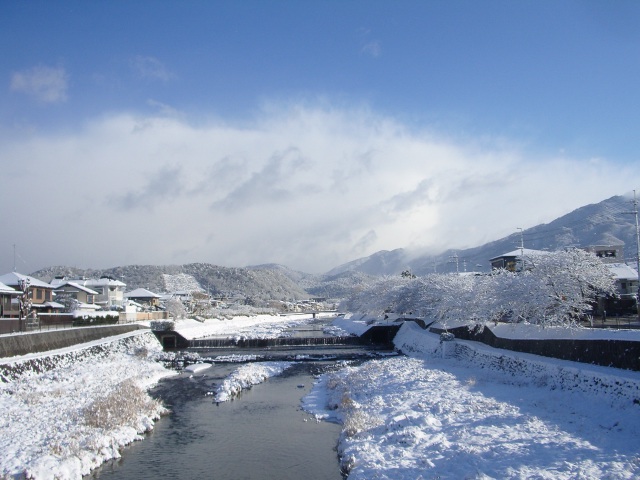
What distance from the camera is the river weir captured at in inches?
603

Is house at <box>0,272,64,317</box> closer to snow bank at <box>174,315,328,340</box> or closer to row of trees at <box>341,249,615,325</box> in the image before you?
snow bank at <box>174,315,328,340</box>

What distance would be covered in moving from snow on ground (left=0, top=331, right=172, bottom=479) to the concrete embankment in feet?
3.53

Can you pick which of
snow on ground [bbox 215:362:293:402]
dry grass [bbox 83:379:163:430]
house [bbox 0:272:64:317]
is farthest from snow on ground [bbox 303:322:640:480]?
house [bbox 0:272:64:317]

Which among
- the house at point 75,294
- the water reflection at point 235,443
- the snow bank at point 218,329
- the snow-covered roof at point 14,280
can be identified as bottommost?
the snow bank at point 218,329

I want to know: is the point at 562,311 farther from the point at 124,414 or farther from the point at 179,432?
the point at 124,414

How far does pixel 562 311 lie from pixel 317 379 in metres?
15.1

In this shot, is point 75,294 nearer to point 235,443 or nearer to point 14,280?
point 14,280

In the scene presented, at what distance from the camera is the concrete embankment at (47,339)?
29734mm

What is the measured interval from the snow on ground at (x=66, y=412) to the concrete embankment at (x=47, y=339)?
1.07 metres

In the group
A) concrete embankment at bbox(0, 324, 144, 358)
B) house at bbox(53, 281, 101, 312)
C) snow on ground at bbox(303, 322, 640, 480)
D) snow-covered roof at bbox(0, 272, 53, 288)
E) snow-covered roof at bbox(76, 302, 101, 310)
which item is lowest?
snow on ground at bbox(303, 322, 640, 480)

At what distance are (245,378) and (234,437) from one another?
39.8 ft

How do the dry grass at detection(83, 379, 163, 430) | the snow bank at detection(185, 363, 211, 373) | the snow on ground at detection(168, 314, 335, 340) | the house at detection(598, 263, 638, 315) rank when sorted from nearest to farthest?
the dry grass at detection(83, 379, 163, 430)
the snow bank at detection(185, 363, 211, 373)
the house at detection(598, 263, 638, 315)
the snow on ground at detection(168, 314, 335, 340)


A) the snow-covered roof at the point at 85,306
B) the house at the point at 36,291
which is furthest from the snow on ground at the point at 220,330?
the house at the point at 36,291

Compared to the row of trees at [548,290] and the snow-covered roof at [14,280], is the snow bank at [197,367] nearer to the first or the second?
the row of trees at [548,290]
